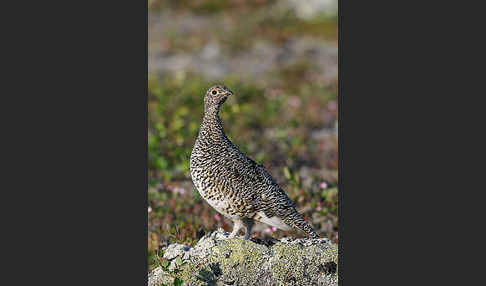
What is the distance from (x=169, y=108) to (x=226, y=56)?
4.96 m

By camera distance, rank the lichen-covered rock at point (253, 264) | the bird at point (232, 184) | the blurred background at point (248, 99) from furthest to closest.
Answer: the blurred background at point (248, 99) < the bird at point (232, 184) < the lichen-covered rock at point (253, 264)

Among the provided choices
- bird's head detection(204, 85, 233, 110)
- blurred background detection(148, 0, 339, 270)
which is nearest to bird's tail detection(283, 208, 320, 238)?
bird's head detection(204, 85, 233, 110)

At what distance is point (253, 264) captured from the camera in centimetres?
484

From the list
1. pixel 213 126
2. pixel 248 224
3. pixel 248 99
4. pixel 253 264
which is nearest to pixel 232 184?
pixel 248 224

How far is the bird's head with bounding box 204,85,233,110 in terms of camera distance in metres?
5.08

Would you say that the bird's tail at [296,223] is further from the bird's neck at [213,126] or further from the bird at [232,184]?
the bird's neck at [213,126]

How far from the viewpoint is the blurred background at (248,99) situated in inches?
277

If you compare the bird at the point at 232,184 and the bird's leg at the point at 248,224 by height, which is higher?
the bird at the point at 232,184

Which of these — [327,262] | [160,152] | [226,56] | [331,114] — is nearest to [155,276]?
[327,262]

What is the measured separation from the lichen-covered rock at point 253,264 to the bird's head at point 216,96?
41.2 inches

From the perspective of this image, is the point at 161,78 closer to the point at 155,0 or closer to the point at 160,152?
the point at 160,152

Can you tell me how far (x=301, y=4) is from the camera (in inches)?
853

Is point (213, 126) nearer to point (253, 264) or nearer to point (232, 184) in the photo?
point (232, 184)

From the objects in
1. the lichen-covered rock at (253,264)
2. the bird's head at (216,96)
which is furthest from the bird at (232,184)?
the lichen-covered rock at (253,264)
